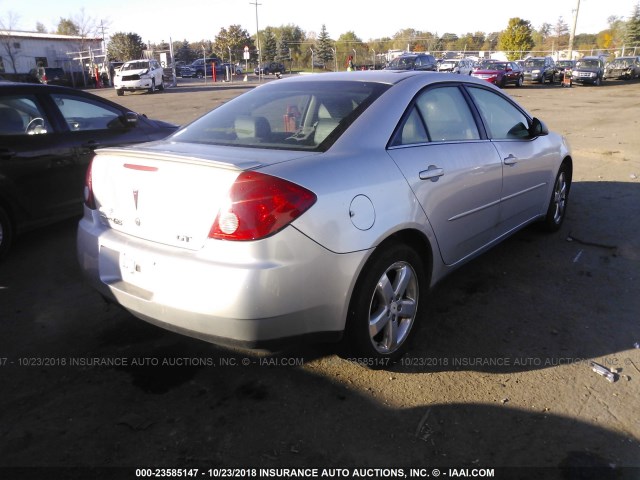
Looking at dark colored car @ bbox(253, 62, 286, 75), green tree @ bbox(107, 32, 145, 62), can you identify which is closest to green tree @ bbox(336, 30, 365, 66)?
dark colored car @ bbox(253, 62, 286, 75)

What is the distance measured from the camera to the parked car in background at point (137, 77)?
28.8 m

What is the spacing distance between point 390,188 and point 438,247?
2.21 ft

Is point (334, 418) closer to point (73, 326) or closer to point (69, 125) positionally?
point (73, 326)

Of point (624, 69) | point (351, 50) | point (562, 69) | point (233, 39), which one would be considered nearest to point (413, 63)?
point (562, 69)

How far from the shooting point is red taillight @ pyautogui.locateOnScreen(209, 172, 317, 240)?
2.37 meters

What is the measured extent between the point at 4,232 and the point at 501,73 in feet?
96.7

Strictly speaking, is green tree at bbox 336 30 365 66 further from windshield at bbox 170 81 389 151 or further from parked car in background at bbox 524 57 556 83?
windshield at bbox 170 81 389 151

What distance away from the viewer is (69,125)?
5410 millimetres

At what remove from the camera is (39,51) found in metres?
51.3

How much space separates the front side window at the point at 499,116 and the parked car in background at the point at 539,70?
32744 millimetres

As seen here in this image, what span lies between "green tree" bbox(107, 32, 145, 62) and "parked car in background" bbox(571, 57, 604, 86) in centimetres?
5324

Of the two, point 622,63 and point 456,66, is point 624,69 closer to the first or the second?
point 622,63

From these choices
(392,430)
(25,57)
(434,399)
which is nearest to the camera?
(392,430)

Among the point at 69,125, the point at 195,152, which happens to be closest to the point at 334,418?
the point at 195,152
